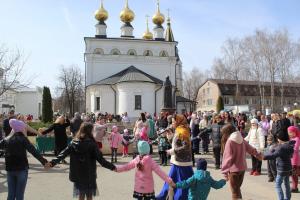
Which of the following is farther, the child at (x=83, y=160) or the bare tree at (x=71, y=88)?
the bare tree at (x=71, y=88)

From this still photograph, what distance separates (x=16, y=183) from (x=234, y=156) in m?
4.07

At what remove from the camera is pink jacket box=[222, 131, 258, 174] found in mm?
7887

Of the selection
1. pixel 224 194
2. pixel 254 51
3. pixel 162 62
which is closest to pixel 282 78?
pixel 254 51

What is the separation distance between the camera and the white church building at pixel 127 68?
47.0 metres

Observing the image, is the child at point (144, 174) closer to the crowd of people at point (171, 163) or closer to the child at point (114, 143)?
the crowd of people at point (171, 163)

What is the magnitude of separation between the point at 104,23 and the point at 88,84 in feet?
32.4

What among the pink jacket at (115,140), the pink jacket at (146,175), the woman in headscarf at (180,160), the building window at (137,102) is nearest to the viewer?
the pink jacket at (146,175)

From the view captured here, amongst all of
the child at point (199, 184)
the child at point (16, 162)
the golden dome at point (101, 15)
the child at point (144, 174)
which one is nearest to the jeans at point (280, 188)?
the child at point (199, 184)

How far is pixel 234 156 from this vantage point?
7922mm

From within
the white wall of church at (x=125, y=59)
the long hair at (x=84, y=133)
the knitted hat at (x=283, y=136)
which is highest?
the white wall of church at (x=125, y=59)

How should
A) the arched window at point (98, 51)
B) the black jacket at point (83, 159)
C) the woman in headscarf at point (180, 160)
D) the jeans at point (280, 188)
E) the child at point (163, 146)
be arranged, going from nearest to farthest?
the black jacket at point (83, 159) < the woman in headscarf at point (180, 160) < the jeans at point (280, 188) < the child at point (163, 146) < the arched window at point (98, 51)

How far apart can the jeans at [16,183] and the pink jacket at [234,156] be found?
12.3 ft

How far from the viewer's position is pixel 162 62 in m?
55.4

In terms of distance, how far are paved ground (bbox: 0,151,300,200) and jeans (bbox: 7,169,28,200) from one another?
2138mm
